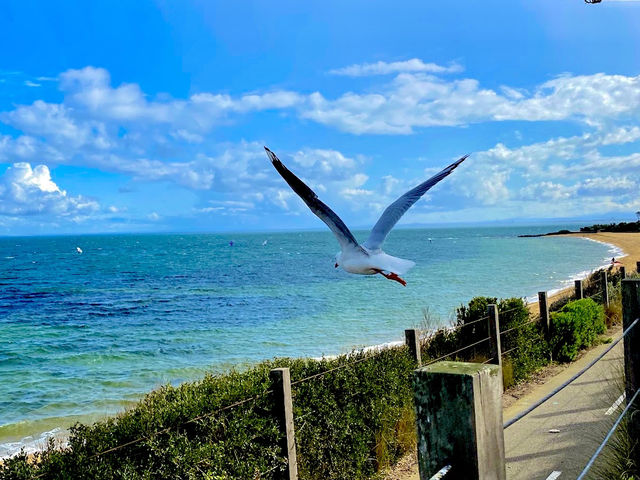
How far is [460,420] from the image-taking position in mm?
1431

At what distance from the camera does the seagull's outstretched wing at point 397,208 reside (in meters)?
5.55

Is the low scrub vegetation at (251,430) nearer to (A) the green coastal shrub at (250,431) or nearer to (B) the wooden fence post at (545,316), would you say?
(A) the green coastal shrub at (250,431)

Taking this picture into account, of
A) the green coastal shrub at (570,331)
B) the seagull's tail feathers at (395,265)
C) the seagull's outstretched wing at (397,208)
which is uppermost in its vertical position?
the seagull's outstretched wing at (397,208)

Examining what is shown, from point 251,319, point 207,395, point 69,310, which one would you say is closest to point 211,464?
point 207,395

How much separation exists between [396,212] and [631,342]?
2.67 metres

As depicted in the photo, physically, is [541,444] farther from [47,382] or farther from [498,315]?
[47,382]

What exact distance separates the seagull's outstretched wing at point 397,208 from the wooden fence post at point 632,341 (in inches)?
85.5

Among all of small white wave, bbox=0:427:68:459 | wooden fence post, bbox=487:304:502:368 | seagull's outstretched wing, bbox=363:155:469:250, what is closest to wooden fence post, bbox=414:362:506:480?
seagull's outstretched wing, bbox=363:155:469:250

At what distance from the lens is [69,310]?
112 feet

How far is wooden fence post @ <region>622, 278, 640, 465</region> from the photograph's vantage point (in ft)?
12.1

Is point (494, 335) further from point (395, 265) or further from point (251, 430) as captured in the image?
point (251, 430)

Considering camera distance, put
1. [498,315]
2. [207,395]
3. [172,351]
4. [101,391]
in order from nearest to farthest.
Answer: [207,395]
[498,315]
[101,391]
[172,351]

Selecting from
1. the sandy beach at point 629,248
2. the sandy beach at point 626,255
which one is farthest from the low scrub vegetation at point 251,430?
the sandy beach at point 629,248

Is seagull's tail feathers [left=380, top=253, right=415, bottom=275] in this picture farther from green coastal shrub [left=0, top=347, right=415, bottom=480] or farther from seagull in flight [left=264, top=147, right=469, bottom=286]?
green coastal shrub [left=0, top=347, right=415, bottom=480]
